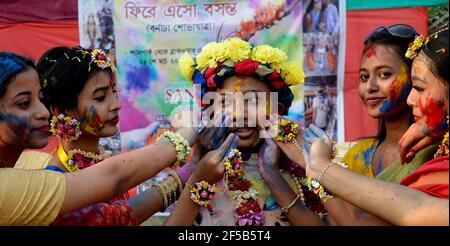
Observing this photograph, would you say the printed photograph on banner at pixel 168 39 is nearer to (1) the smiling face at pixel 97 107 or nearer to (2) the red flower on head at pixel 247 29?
(2) the red flower on head at pixel 247 29

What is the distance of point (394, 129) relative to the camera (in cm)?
348

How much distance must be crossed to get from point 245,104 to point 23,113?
1268 mm

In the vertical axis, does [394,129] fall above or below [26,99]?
below

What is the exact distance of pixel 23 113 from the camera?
2.59 metres

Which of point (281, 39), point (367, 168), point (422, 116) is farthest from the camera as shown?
point (281, 39)

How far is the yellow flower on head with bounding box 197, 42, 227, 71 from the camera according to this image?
3488 millimetres

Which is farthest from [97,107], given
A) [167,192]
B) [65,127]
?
[167,192]

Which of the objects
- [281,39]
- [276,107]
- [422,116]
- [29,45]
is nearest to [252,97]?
[276,107]

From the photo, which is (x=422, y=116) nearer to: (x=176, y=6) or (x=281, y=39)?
(x=281, y=39)

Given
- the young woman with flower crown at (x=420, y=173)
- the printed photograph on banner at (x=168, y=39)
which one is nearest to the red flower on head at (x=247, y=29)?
the printed photograph on banner at (x=168, y=39)

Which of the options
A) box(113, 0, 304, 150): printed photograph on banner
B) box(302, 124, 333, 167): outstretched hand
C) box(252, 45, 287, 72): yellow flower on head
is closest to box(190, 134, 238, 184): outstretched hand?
box(302, 124, 333, 167): outstretched hand

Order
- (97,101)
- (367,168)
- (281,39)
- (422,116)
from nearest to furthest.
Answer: (422,116)
(97,101)
(367,168)
(281,39)

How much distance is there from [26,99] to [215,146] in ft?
3.60

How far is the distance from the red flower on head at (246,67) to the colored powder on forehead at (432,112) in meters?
1.11
